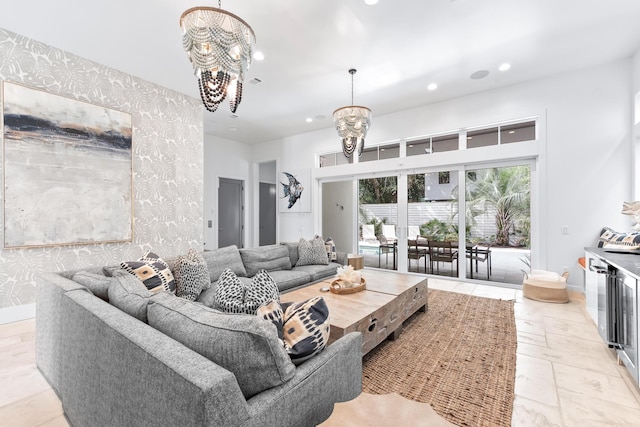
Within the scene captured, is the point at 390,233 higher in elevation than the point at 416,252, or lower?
higher

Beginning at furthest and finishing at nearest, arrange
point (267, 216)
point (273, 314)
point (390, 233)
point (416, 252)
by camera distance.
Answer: point (267, 216)
point (390, 233)
point (416, 252)
point (273, 314)

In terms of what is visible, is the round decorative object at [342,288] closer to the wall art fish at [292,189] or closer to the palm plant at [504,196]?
the palm plant at [504,196]

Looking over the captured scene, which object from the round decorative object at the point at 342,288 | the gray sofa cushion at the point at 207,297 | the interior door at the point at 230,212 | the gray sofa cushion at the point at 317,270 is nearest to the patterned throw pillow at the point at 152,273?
the gray sofa cushion at the point at 207,297

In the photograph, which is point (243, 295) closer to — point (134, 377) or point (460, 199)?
point (134, 377)

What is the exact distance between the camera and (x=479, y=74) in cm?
438

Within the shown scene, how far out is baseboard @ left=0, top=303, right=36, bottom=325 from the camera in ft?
10.6

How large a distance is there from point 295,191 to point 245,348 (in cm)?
655

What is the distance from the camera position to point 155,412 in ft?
3.11

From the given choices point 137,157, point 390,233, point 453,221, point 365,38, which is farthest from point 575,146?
point 137,157

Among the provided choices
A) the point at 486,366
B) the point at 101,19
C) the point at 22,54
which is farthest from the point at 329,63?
the point at 486,366

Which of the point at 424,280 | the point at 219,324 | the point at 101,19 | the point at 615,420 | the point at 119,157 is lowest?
the point at 615,420

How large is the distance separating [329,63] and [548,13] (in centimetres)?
248

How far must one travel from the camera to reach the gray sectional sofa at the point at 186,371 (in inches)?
33.8

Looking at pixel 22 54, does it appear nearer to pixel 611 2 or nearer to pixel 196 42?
pixel 196 42
